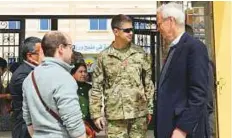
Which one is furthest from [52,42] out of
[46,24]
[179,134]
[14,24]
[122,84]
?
[46,24]

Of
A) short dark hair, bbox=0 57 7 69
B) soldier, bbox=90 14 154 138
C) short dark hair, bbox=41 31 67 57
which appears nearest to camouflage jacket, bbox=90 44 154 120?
soldier, bbox=90 14 154 138

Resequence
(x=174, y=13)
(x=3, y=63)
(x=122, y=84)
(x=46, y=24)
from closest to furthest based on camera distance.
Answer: (x=174, y=13) → (x=122, y=84) → (x=3, y=63) → (x=46, y=24)

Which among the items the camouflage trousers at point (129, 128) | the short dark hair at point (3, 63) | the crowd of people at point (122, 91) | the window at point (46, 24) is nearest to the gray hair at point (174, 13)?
the crowd of people at point (122, 91)

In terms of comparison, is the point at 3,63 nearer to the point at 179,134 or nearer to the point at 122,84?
the point at 122,84

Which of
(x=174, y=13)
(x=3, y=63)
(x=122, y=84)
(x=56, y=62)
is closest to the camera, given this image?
(x=56, y=62)

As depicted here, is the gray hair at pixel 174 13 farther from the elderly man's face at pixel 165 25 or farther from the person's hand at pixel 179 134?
A: the person's hand at pixel 179 134

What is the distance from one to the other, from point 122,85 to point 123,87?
2cm

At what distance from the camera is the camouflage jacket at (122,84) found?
3.50 meters

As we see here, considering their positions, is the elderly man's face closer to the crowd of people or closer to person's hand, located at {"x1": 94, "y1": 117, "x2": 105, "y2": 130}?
the crowd of people

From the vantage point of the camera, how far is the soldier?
3496 millimetres

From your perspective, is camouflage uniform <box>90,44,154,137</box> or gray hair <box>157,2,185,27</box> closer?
gray hair <box>157,2,185,27</box>

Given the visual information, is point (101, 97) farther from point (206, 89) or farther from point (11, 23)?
point (11, 23)

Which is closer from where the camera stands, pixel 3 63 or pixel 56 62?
pixel 56 62

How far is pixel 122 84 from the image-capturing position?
11.5 feet
